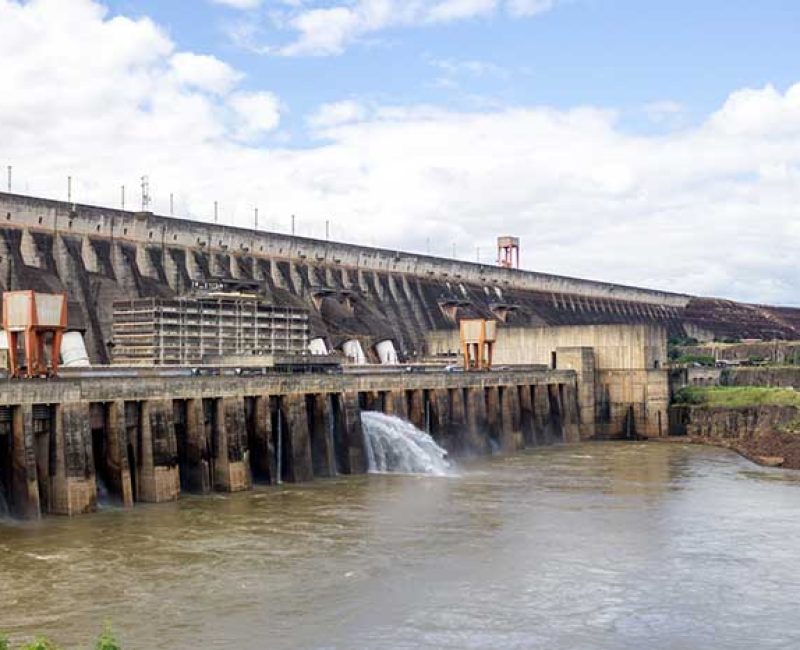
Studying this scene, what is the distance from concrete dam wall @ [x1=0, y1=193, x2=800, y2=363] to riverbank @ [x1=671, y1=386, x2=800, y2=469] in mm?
21384

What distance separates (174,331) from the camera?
45594mm

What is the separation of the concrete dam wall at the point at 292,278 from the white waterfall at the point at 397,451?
1706 centimetres

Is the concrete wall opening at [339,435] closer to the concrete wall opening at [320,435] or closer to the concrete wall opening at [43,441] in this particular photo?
the concrete wall opening at [320,435]

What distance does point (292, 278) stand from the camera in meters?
69.4

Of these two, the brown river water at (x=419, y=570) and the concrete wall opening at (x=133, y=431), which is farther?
the concrete wall opening at (x=133, y=431)

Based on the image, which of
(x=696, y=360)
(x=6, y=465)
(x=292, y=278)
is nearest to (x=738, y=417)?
(x=696, y=360)

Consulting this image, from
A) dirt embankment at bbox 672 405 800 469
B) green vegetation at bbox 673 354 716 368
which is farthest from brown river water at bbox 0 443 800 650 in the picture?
green vegetation at bbox 673 354 716 368

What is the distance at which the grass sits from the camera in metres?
50.8

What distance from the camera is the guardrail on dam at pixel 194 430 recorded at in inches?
1053

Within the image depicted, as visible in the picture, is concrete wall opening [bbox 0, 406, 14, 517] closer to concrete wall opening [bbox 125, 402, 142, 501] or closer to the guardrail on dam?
the guardrail on dam

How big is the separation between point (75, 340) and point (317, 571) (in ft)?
94.9

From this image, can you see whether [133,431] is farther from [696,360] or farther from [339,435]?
[696,360]

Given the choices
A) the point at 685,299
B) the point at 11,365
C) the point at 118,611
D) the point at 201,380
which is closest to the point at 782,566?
the point at 118,611

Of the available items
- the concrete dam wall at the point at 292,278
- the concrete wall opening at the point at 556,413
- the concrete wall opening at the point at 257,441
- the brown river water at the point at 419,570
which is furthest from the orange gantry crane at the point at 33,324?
the concrete wall opening at the point at 556,413
